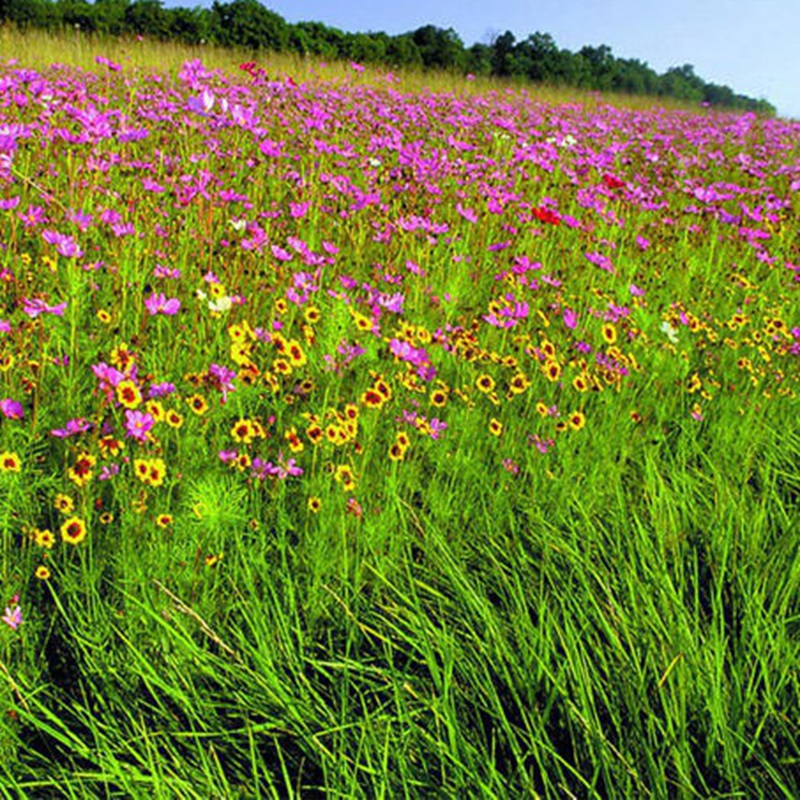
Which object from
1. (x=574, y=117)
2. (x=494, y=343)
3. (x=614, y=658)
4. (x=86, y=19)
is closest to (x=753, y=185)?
(x=574, y=117)

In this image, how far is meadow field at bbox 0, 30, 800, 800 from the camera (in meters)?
1.15

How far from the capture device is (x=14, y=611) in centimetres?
127

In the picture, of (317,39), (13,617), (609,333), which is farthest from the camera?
(317,39)

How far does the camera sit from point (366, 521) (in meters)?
1.65

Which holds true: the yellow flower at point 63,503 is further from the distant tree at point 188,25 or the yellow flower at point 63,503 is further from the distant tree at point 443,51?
the distant tree at point 443,51

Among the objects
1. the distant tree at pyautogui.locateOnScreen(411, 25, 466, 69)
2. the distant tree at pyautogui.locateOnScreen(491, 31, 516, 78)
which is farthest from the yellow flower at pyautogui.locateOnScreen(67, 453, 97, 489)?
the distant tree at pyautogui.locateOnScreen(491, 31, 516, 78)

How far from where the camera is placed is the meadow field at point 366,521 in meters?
1.15

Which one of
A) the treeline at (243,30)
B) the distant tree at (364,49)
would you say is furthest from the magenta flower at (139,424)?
the distant tree at (364,49)

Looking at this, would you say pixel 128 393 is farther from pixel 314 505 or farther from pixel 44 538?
pixel 314 505

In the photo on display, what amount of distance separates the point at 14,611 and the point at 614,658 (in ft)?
3.71

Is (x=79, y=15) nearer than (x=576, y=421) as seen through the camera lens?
No

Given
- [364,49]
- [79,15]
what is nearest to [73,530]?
[79,15]

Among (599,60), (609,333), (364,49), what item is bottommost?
(609,333)

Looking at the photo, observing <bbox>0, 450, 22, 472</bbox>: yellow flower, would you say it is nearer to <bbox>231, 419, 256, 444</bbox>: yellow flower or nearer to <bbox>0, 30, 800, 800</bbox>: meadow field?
<bbox>0, 30, 800, 800</bbox>: meadow field
